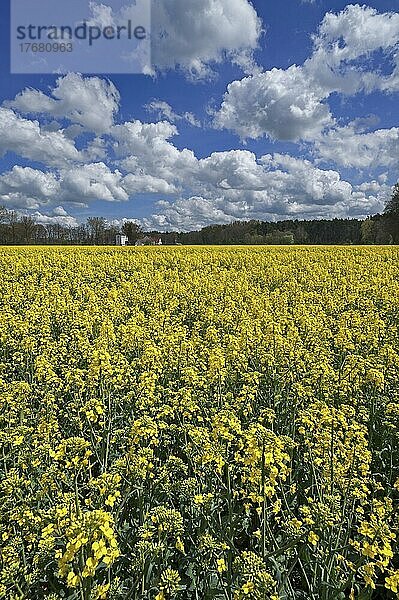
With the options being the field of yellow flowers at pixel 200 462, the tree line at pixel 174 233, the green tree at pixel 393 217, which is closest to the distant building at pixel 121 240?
the tree line at pixel 174 233

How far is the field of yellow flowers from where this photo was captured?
2639 mm

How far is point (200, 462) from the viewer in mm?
3264

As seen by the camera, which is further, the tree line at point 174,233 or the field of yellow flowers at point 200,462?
the tree line at point 174,233

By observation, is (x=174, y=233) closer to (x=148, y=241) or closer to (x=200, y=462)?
(x=148, y=241)

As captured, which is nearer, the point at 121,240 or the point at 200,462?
the point at 200,462

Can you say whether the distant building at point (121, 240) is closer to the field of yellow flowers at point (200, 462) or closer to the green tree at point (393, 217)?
the green tree at point (393, 217)

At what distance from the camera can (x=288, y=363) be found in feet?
18.9

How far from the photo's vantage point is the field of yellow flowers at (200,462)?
8.66 feet

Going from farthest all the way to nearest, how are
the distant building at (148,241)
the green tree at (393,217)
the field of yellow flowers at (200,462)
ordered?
the distant building at (148,241), the green tree at (393,217), the field of yellow flowers at (200,462)

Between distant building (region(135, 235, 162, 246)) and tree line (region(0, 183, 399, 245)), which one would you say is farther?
distant building (region(135, 235, 162, 246))

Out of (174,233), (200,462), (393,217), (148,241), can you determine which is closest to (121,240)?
(148,241)

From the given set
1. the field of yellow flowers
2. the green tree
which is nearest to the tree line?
the green tree

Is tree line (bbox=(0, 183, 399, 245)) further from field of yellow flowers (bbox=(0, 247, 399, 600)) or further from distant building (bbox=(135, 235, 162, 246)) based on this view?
field of yellow flowers (bbox=(0, 247, 399, 600))

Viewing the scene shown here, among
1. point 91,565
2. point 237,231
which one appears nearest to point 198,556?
point 91,565
